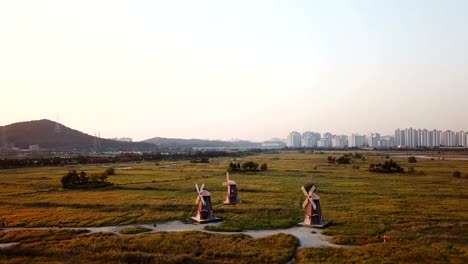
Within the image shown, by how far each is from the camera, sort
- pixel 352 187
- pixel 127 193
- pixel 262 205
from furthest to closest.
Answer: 1. pixel 352 187
2. pixel 127 193
3. pixel 262 205

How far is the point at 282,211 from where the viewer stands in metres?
41.3

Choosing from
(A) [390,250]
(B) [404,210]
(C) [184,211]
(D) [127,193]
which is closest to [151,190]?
(D) [127,193]

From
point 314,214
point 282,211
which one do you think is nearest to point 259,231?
point 314,214

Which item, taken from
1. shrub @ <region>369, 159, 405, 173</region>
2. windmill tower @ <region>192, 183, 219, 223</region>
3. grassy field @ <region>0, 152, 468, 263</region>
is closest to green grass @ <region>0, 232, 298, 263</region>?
grassy field @ <region>0, 152, 468, 263</region>

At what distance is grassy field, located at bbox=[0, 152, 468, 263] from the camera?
90.2ft

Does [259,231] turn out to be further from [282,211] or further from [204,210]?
[282,211]

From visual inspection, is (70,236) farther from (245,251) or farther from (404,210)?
(404,210)

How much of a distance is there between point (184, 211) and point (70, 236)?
1237cm

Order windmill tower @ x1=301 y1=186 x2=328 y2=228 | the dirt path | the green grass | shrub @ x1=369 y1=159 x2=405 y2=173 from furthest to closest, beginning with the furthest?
1. shrub @ x1=369 y1=159 x2=405 y2=173
2. windmill tower @ x1=301 y1=186 x2=328 y2=228
3. the dirt path
4. the green grass

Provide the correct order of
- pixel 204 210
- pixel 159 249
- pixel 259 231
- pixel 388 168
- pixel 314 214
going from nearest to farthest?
pixel 159 249 < pixel 259 231 < pixel 314 214 < pixel 204 210 < pixel 388 168

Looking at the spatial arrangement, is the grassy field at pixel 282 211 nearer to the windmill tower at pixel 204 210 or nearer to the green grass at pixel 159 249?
the green grass at pixel 159 249

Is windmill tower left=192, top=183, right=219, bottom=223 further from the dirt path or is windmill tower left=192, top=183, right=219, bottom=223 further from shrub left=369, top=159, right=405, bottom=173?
shrub left=369, top=159, right=405, bottom=173

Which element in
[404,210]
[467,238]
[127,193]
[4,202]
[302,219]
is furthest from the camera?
[127,193]

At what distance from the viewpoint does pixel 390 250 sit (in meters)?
27.4
